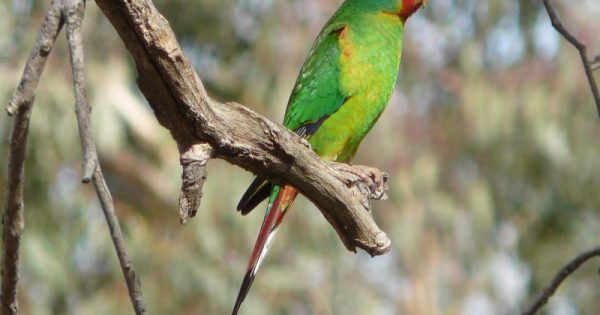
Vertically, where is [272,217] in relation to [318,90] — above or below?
below

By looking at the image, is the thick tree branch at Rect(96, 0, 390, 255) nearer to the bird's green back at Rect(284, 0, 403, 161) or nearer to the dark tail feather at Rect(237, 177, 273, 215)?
the dark tail feather at Rect(237, 177, 273, 215)

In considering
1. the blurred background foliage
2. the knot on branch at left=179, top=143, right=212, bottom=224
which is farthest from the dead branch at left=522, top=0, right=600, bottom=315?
the blurred background foliage

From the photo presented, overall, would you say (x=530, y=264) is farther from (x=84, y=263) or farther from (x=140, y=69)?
(x=140, y=69)

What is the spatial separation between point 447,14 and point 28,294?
403 centimetres

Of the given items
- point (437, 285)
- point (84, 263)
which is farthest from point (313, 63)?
point (437, 285)

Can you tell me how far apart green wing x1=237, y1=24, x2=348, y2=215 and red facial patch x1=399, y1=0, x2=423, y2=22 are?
22 centimetres

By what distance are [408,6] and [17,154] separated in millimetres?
2043

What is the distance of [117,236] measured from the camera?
1.51m

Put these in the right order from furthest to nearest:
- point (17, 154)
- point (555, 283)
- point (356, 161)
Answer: point (356, 161) → point (555, 283) → point (17, 154)

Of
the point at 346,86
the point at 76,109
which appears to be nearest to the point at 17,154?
the point at 76,109

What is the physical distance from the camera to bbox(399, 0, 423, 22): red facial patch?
134 inches

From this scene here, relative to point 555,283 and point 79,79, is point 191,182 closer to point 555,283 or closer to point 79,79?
point 79,79

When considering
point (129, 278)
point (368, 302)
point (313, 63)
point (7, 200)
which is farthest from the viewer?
point (368, 302)

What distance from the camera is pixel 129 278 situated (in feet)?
5.15
